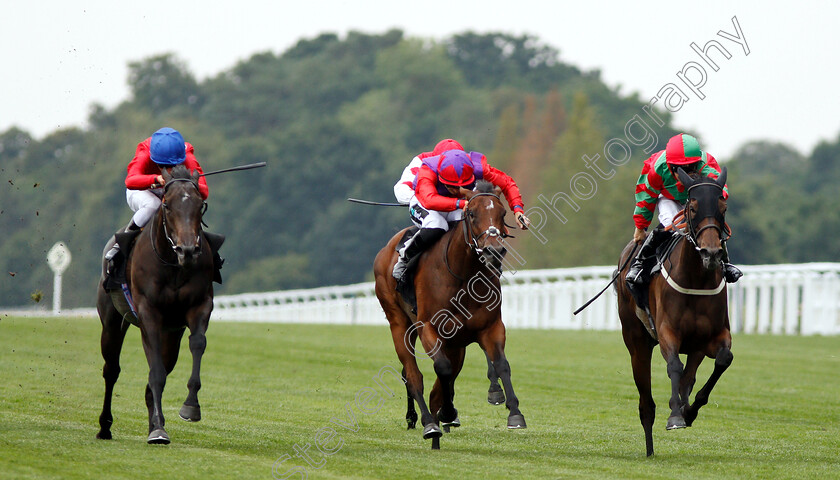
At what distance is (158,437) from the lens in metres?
8.39

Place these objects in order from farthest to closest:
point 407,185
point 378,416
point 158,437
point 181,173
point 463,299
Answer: point 378,416 → point 407,185 → point 463,299 → point 181,173 → point 158,437

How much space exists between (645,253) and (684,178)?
0.98m

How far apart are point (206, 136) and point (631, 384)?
193 feet

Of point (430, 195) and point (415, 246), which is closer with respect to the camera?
point (430, 195)

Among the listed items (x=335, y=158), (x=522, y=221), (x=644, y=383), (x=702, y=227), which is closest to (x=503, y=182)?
(x=522, y=221)

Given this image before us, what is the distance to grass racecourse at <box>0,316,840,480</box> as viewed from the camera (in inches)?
309

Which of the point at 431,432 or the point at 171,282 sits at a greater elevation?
the point at 171,282

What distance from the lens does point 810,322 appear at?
2122 cm

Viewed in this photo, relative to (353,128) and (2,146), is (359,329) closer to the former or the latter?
(353,128)

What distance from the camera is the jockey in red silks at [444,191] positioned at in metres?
9.13

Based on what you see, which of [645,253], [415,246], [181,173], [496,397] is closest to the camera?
[181,173]

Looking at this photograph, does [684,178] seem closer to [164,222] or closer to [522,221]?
[522,221]

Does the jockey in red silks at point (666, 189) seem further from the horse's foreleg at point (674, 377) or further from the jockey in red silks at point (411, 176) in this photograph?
the jockey in red silks at point (411, 176)

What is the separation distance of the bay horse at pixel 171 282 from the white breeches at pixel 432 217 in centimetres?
169
